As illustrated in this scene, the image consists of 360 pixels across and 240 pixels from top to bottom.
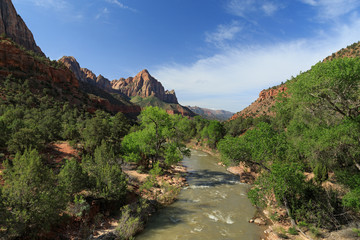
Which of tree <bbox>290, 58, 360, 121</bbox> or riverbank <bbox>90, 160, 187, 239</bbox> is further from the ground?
tree <bbox>290, 58, 360, 121</bbox>

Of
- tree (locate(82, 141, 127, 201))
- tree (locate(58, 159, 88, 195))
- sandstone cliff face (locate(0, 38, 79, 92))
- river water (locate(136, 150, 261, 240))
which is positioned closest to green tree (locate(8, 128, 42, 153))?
tree (locate(58, 159, 88, 195))

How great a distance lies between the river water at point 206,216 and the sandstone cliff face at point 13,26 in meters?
150

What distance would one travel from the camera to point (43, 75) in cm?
7612

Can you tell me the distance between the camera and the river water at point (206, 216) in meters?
12.6

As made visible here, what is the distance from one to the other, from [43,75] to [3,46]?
15664 millimetres

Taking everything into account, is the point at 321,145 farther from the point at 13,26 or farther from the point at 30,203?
the point at 13,26

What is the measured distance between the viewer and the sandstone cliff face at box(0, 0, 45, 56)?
114688 millimetres

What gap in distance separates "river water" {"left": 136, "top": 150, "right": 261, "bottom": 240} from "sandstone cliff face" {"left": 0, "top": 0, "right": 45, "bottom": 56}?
5904 inches

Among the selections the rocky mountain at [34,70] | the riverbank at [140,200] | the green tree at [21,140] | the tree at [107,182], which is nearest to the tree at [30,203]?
the riverbank at [140,200]

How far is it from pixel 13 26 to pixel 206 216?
176 m

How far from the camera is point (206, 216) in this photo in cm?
1516

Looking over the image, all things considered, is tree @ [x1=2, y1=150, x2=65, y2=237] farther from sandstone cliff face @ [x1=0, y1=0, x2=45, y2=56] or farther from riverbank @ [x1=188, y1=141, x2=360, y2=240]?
sandstone cliff face @ [x1=0, y1=0, x2=45, y2=56]

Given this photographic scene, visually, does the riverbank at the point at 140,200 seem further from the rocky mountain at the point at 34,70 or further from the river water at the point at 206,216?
the rocky mountain at the point at 34,70

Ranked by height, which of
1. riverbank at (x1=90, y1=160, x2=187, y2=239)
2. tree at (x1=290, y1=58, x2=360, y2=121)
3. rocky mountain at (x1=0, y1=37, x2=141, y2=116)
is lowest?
riverbank at (x1=90, y1=160, x2=187, y2=239)
